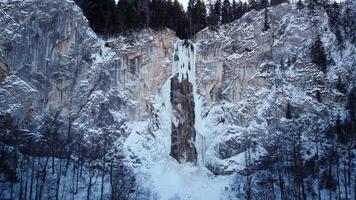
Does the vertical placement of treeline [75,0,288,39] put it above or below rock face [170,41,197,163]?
above

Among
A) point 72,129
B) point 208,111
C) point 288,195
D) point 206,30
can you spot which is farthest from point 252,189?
point 206,30

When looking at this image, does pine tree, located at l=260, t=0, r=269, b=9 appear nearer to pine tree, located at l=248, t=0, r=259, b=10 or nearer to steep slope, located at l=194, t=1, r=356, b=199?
pine tree, located at l=248, t=0, r=259, b=10

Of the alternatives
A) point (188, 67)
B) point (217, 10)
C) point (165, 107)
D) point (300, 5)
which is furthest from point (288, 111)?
point (217, 10)

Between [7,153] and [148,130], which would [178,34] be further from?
[7,153]

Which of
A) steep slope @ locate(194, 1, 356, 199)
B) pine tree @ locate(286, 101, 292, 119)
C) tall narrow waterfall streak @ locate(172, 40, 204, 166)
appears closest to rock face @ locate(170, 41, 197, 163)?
tall narrow waterfall streak @ locate(172, 40, 204, 166)

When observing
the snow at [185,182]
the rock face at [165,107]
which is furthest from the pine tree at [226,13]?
the snow at [185,182]

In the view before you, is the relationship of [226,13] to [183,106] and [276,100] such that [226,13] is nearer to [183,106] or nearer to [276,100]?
[183,106]
